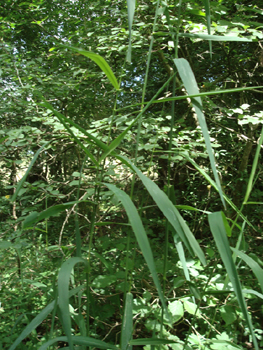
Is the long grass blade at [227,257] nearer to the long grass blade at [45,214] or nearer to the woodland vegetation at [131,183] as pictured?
the woodland vegetation at [131,183]

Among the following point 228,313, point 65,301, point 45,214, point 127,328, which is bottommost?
point 228,313

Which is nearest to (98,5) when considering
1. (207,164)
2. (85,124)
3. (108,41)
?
(108,41)

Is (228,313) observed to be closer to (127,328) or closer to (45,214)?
(127,328)

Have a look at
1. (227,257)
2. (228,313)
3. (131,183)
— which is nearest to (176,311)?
(228,313)

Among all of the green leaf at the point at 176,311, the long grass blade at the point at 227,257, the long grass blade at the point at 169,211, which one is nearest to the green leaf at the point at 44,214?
the long grass blade at the point at 169,211

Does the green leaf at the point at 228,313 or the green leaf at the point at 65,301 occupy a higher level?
the green leaf at the point at 65,301

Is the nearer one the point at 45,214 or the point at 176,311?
the point at 45,214

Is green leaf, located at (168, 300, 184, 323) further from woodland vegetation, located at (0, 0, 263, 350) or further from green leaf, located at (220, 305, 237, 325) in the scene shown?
green leaf, located at (220, 305, 237, 325)

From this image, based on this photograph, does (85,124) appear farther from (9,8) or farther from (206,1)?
(206,1)

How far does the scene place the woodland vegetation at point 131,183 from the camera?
1.43 ft

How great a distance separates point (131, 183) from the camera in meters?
1.10

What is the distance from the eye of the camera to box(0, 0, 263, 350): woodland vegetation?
435mm

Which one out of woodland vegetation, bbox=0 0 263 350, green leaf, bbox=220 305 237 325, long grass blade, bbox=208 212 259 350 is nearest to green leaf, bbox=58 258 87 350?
woodland vegetation, bbox=0 0 263 350

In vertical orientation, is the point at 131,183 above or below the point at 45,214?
below
